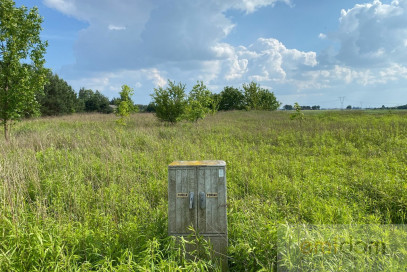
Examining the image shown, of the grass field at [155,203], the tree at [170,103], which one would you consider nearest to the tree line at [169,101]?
the tree at [170,103]

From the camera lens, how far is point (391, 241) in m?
2.81

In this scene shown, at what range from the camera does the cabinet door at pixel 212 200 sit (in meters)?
2.85

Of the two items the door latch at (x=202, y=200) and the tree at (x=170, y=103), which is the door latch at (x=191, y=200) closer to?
the door latch at (x=202, y=200)

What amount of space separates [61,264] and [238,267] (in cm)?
193

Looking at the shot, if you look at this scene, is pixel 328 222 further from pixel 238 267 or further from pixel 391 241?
pixel 238 267

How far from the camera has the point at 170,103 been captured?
58.9 ft

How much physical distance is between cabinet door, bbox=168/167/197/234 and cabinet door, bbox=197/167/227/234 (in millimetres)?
110

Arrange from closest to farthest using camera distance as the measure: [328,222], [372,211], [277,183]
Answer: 1. [328,222]
2. [372,211]
3. [277,183]

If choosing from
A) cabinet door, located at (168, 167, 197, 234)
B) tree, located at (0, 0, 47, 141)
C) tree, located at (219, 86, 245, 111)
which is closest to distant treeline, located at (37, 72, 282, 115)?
tree, located at (219, 86, 245, 111)

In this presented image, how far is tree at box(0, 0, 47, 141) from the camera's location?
8.82m

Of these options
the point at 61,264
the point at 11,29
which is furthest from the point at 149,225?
the point at 11,29

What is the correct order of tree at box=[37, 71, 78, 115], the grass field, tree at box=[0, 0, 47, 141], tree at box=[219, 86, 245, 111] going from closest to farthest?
the grass field < tree at box=[0, 0, 47, 141] < tree at box=[37, 71, 78, 115] < tree at box=[219, 86, 245, 111]

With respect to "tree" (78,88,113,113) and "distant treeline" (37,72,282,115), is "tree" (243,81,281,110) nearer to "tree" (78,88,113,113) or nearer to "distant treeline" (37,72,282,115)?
"distant treeline" (37,72,282,115)

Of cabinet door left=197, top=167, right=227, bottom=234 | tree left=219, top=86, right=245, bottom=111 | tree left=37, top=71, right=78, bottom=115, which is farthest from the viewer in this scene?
tree left=219, top=86, right=245, bottom=111
